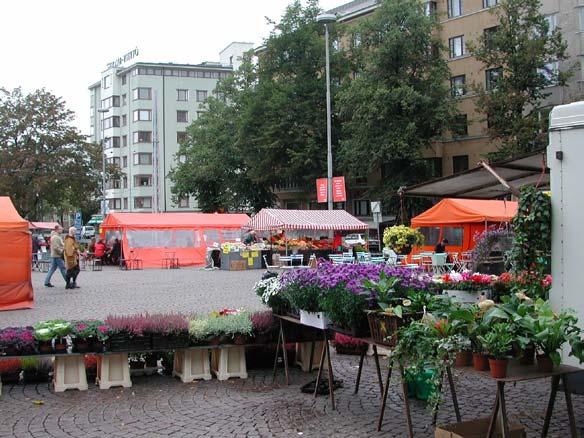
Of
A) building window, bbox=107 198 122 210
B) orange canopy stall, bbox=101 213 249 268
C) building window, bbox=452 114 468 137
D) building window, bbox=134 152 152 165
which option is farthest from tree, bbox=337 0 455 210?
building window, bbox=107 198 122 210

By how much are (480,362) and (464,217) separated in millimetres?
20392

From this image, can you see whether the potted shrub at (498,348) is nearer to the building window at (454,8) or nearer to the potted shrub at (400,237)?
the potted shrub at (400,237)

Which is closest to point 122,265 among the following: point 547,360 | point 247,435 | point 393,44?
point 393,44

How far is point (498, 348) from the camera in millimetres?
4109

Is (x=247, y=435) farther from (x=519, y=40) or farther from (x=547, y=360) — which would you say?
(x=519, y=40)

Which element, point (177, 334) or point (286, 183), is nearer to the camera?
point (177, 334)

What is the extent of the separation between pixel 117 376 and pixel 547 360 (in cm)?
497

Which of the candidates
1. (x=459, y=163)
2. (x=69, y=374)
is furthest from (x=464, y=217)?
(x=459, y=163)

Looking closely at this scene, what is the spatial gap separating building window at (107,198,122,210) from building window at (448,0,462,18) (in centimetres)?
5763

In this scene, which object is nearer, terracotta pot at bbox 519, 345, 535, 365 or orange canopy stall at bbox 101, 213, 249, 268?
terracotta pot at bbox 519, 345, 535, 365

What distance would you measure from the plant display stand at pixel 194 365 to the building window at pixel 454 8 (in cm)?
4163

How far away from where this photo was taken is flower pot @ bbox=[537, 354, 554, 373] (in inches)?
169

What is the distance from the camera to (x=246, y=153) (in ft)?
158

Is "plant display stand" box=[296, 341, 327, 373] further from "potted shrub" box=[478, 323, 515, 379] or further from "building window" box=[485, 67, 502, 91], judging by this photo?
"building window" box=[485, 67, 502, 91]
